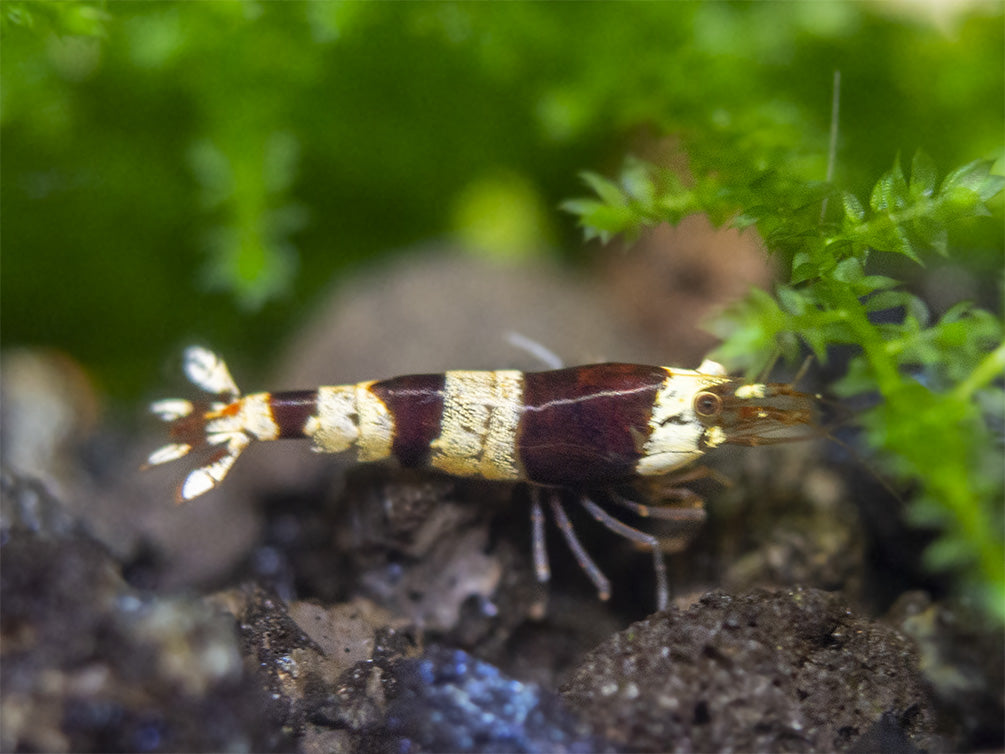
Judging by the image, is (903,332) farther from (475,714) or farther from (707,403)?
(475,714)

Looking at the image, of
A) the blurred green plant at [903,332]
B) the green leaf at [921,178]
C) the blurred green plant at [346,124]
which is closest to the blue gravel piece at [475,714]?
the blurred green plant at [903,332]

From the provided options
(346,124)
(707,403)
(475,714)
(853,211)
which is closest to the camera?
(475,714)

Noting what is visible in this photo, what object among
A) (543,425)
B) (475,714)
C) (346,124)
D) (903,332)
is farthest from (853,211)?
(346,124)

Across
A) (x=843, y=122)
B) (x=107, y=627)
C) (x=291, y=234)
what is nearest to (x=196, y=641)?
(x=107, y=627)

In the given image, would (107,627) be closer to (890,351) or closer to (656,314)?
(890,351)

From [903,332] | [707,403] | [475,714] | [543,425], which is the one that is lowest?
[475,714]

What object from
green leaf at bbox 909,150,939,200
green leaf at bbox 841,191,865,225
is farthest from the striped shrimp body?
green leaf at bbox 909,150,939,200

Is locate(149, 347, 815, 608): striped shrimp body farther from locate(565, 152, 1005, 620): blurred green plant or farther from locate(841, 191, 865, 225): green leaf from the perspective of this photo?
locate(841, 191, 865, 225): green leaf

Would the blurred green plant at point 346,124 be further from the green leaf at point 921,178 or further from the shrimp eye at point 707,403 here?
the shrimp eye at point 707,403
